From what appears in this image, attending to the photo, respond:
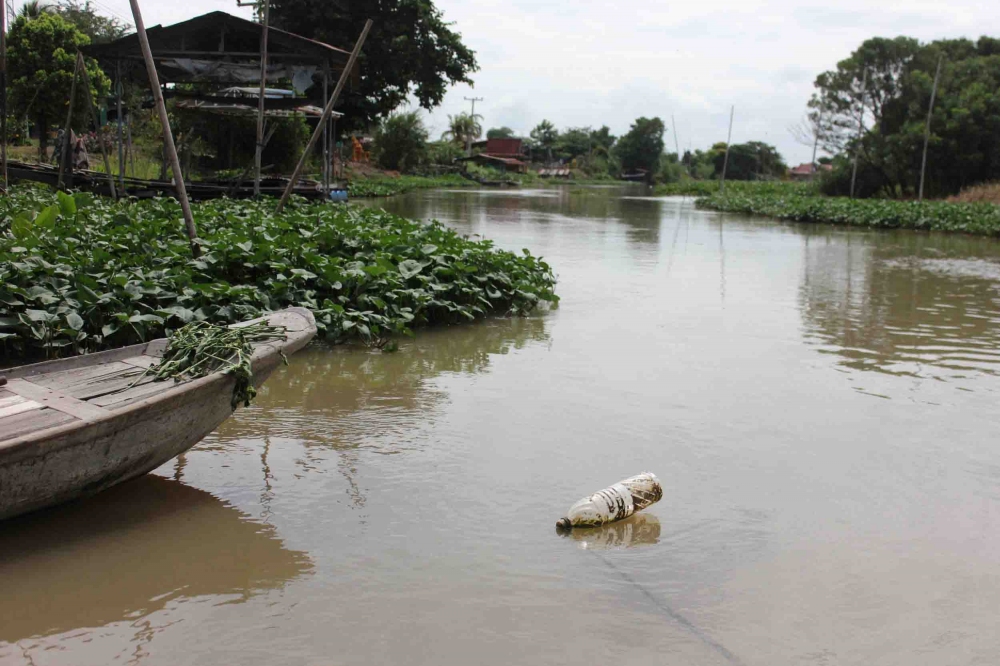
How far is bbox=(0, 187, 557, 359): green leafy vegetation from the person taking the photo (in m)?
5.82

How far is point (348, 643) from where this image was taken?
9.89ft

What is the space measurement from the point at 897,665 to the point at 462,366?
4217mm

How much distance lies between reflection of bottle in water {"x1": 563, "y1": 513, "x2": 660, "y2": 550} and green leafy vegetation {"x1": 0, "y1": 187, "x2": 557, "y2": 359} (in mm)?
2811

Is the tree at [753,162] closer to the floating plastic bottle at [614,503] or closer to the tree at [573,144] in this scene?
the tree at [573,144]

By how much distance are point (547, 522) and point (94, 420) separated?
1923 millimetres

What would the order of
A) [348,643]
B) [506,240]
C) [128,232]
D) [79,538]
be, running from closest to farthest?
[348,643], [79,538], [128,232], [506,240]

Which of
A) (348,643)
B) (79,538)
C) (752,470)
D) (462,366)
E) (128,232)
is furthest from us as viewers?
(128,232)

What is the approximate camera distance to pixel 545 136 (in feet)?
267

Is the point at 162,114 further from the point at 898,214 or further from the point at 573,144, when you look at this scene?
the point at 573,144

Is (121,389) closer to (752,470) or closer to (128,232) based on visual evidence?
(752,470)

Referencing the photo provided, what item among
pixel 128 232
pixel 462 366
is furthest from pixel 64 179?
pixel 462 366

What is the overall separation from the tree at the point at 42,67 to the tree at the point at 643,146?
63.3 meters

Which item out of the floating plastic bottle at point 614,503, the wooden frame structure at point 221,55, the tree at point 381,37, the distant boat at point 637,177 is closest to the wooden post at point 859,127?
the tree at point 381,37

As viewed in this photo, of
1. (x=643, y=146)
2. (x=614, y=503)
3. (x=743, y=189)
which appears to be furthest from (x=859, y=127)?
(x=643, y=146)
